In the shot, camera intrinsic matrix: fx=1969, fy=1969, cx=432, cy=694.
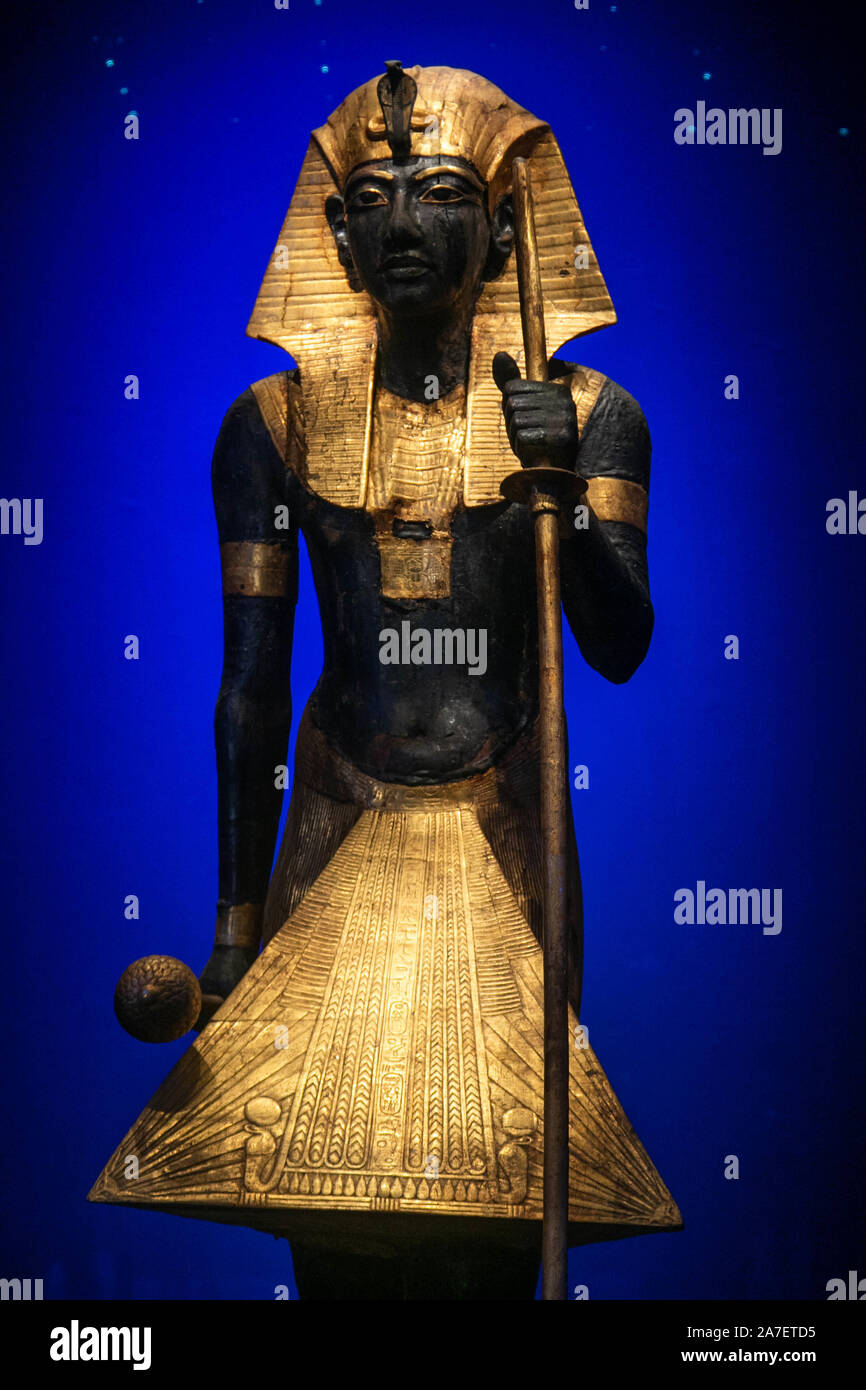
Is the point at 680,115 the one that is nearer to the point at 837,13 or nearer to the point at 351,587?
the point at 837,13

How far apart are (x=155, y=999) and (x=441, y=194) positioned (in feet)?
6.00

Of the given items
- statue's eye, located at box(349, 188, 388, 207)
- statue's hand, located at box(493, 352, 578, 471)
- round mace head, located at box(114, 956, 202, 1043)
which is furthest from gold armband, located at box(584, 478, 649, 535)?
round mace head, located at box(114, 956, 202, 1043)

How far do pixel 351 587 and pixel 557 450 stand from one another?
0.68 metres

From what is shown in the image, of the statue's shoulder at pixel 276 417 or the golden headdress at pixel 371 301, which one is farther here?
the statue's shoulder at pixel 276 417

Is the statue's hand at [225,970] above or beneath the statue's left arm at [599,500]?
beneath

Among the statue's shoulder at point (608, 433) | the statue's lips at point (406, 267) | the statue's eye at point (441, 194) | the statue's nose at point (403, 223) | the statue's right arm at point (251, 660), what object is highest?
the statue's eye at point (441, 194)

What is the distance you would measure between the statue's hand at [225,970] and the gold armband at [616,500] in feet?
4.10

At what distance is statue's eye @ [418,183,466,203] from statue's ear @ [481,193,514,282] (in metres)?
0.15

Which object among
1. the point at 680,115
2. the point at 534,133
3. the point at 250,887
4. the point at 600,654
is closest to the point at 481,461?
the point at 600,654

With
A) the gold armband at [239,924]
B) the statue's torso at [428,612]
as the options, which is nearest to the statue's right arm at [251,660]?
the gold armband at [239,924]

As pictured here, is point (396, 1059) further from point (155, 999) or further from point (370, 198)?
point (370, 198)

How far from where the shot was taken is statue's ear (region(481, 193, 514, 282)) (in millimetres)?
4426

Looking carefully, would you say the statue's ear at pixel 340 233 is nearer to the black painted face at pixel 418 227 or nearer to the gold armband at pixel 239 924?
the black painted face at pixel 418 227

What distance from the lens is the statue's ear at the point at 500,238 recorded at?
4.43 metres
